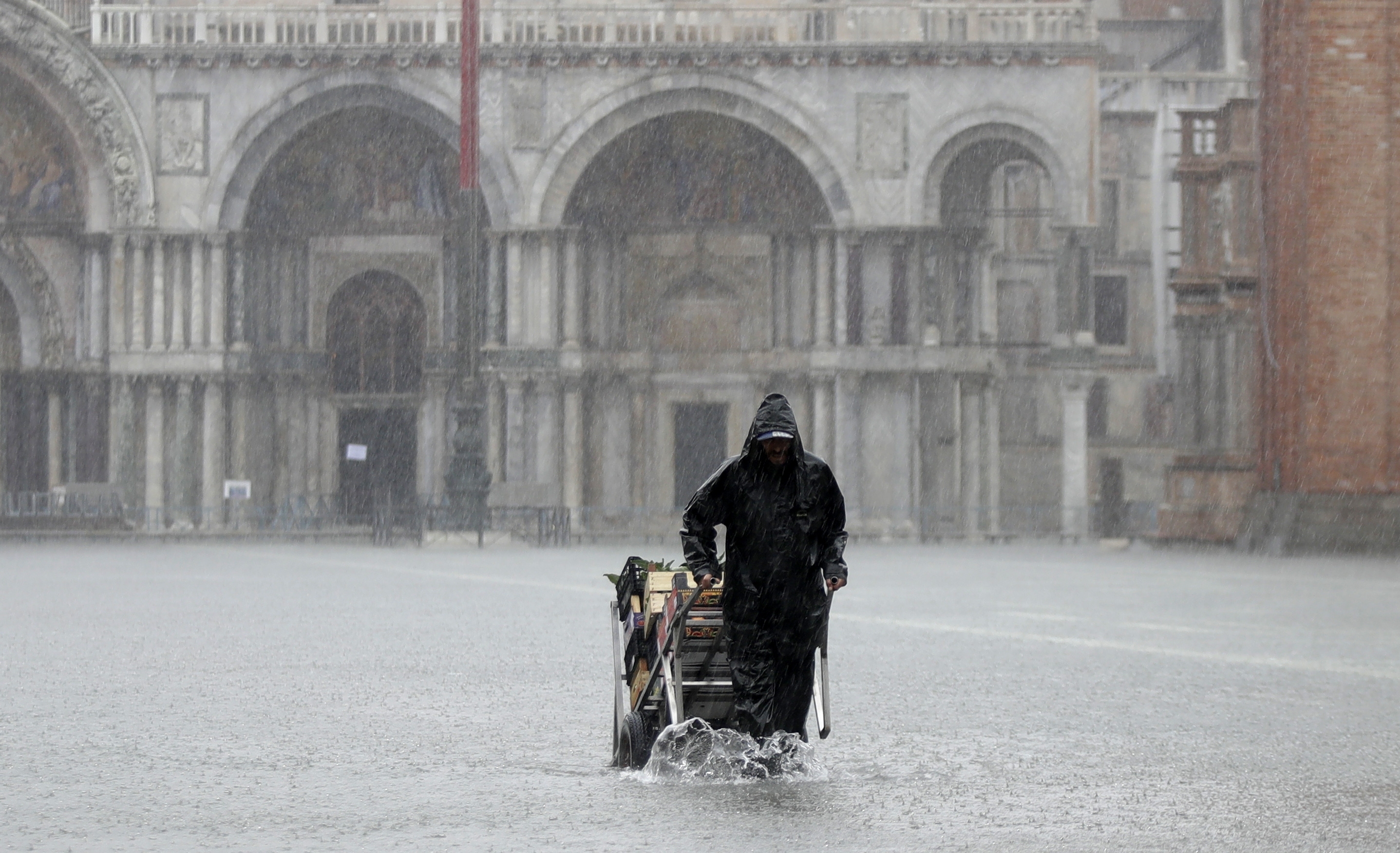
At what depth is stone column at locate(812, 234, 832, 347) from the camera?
38656 mm

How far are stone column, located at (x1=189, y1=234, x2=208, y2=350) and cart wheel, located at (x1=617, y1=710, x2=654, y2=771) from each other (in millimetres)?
31792

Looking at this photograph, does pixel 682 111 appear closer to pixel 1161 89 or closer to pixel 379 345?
pixel 379 345

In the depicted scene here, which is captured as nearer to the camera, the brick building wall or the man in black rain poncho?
the man in black rain poncho

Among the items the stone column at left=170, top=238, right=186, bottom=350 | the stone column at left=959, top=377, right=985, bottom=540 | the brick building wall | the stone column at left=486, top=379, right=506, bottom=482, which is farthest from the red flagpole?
the brick building wall

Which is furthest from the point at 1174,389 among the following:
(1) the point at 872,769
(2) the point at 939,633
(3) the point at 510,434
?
(1) the point at 872,769

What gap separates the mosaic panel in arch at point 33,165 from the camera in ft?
130

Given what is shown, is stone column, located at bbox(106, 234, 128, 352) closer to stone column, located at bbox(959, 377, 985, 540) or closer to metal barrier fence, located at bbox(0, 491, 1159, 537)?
metal barrier fence, located at bbox(0, 491, 1159, 537)

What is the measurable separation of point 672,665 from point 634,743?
388 mm

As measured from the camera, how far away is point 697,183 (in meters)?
40.4

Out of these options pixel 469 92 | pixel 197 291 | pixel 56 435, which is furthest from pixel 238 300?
pixel 469 92

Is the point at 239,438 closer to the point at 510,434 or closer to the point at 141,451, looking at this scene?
the point at 141,451

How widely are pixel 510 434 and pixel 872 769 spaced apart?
1190 inches

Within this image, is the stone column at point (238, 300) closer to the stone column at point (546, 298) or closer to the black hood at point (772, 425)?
the stone column at point (546, 298)

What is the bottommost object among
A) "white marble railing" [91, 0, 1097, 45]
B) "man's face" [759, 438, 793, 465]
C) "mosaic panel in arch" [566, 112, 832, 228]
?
"man's face" [759, 438, 793, 465]
